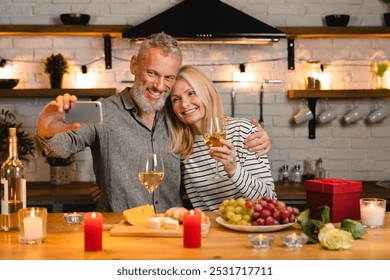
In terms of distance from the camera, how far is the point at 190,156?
2.93 meters

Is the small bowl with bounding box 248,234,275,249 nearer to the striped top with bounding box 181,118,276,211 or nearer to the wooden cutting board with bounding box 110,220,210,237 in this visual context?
the wooden cutting board with bounding box 110,220,210,237

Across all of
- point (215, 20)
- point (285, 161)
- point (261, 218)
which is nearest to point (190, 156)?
point (261, 218)

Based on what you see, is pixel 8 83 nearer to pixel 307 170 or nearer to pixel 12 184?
pixel 307 170

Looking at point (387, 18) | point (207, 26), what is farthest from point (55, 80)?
point (387, 18)

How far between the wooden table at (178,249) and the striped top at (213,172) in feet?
2.38

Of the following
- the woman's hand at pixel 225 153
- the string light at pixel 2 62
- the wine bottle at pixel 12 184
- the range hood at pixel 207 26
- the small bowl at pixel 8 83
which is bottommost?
the wine bottle at pixel 12 184

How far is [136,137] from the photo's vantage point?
292 centimetres

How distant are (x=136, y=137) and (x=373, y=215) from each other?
1.22 metres

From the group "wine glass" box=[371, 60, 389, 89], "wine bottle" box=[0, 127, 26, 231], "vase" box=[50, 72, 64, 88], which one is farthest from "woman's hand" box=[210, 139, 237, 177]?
"wine glass" box=[371, 60, 389, 89]

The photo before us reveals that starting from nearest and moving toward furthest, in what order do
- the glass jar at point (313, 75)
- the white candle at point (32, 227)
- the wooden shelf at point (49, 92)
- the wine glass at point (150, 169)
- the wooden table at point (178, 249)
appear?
the wooden table at point (178, 249)
the white candle at point (32, 227)
the wine glass at point (150, 169)
the wooden shelf at point (49, 92)
the glass jar at point (313, 75)

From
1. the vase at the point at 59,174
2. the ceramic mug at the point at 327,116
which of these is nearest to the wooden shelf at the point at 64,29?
the vase at the point at 59,174

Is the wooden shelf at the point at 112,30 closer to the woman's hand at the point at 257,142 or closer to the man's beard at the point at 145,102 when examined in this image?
the man's beard at the point at 145,102

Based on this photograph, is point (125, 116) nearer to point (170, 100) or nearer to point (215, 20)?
point (170, 100)

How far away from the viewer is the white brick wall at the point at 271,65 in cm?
462
